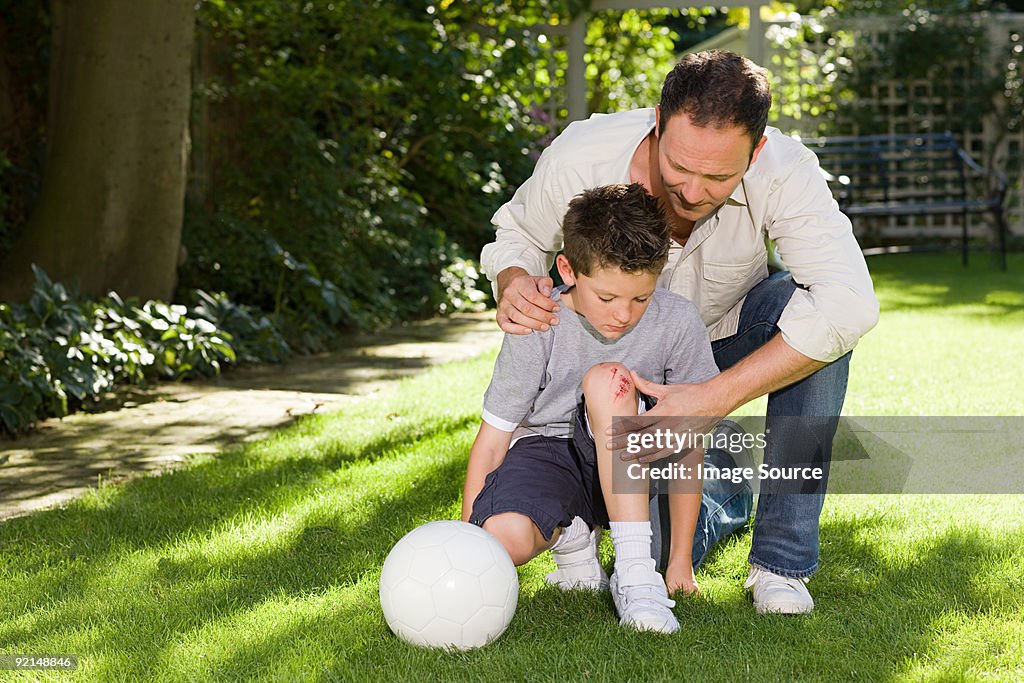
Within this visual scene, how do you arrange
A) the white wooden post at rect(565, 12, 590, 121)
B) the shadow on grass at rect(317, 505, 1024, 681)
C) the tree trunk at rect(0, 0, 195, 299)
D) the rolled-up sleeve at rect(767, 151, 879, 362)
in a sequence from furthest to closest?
the white wooden post at rect(565, 12, 590, 121) < the tree trunk at rect(0, 0, 195, 299) < the rolled-up sleeve at rect(767, 151, 879, 362) < the shadow on grass at rect(317, 505, 1024, 681)

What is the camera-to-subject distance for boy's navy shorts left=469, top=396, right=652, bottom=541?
Answer: 2.61m

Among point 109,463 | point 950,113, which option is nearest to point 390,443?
point 109,463

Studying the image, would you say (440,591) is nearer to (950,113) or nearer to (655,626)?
(655,626)

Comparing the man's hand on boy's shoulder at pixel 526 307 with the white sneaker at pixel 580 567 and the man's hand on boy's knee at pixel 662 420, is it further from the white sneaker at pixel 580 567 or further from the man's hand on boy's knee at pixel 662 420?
the white sneaker at pixel 580 567

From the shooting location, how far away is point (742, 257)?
9.38 ft

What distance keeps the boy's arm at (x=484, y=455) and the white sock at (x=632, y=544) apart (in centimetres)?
33

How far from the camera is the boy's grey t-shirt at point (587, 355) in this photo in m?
2.71

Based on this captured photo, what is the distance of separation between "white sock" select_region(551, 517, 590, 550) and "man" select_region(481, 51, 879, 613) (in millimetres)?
370

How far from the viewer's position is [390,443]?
4.17 m

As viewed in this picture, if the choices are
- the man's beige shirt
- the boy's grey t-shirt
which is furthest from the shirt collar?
the boy's grey t-shirt

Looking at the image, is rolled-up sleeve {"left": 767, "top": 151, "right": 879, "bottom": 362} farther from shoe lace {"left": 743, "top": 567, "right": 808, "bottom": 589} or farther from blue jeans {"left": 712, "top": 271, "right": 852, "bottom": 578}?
shoe lace {"left": 743, "top": 567, "right": 808, "bottom": 589}

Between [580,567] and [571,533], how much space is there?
0.27 feet

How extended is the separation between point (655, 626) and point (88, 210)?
415 centimetres

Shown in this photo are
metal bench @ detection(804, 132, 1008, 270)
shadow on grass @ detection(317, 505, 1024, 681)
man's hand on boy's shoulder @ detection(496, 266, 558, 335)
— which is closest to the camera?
shadow on grass @ detection(317, 505, 1024, 681)
